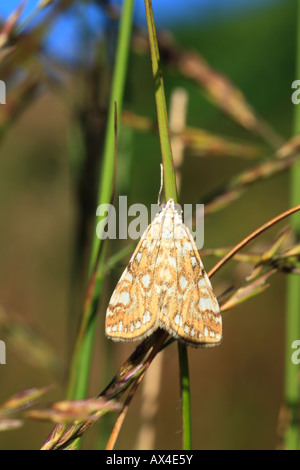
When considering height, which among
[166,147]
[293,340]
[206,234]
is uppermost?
[206,234]

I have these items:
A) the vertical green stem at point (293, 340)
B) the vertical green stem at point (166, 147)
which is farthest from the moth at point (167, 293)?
the vertical green stem at point (293, 340)

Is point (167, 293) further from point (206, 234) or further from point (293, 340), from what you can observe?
point (206, 234)

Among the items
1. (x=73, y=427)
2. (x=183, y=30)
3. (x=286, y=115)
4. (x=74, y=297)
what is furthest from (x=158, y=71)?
(x=183, y=30)

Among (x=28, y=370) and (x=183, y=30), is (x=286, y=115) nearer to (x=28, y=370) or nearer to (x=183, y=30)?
(x=183, y=30)

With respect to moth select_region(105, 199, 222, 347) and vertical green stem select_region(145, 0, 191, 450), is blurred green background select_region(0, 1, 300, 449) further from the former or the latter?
vertical green stem select_region(145, 0, 191, 450)

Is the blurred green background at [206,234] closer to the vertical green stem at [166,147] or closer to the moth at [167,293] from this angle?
the moth at [167,293]

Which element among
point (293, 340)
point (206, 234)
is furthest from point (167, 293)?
point (206, 234)

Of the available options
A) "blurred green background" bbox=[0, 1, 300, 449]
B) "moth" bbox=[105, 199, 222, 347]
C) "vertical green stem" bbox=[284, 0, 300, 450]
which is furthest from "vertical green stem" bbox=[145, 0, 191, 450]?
"blurred green background" bbox=[0, 1, 300, 449]
